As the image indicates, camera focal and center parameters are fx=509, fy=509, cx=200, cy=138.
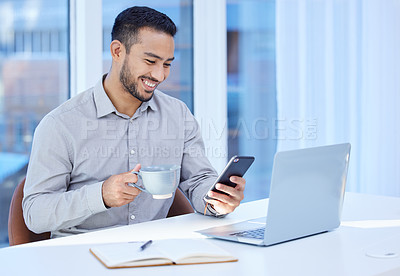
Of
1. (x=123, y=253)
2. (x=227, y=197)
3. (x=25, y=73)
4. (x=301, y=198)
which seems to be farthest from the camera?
(x=25, y=73)

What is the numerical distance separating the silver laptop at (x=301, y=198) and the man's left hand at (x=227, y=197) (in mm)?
129

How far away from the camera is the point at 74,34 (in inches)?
107

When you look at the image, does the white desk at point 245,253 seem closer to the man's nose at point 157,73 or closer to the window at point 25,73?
the man's nose at point 157,73

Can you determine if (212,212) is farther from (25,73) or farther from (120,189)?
(25,73)

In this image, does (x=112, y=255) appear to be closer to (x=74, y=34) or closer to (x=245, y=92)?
(x=74, y=34)

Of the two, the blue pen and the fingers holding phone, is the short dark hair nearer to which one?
the fingers holding phone

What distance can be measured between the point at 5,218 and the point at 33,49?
2.96ft

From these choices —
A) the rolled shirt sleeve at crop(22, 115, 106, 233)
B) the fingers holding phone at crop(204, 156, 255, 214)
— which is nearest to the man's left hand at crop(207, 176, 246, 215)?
the fingers holding phone at crop(204, 156, 255, 214)

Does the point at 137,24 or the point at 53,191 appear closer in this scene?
the point at 53,191

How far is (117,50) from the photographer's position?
2.00 metres

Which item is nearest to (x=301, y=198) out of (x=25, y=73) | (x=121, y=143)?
(x=121, y=143)

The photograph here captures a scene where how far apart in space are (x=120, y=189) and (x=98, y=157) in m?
0.36

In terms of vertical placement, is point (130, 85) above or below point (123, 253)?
above

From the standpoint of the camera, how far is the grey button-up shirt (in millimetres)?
1646
